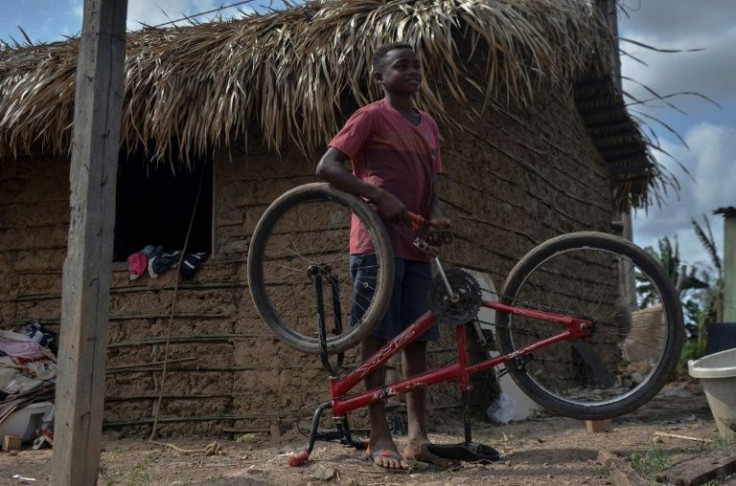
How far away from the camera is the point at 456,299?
3.14 meters

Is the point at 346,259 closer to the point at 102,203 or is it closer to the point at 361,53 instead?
the point at 361,53

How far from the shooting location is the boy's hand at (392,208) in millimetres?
3158

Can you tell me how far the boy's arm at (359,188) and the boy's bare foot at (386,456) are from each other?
93cm

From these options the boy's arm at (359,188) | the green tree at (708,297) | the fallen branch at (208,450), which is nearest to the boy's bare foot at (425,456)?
the boy's arm at (359,188)

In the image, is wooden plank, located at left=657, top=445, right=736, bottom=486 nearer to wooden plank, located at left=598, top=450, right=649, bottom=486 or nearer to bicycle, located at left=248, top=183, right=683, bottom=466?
wooden plank, located at left=598, top=450, right=649, bottom=486

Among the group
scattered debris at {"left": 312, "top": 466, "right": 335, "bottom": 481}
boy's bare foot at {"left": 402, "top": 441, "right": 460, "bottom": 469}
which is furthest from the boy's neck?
scattered debris at {"left": 312, "top": 466, "right": 335, "bottom": 481}

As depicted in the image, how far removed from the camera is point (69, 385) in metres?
2.96

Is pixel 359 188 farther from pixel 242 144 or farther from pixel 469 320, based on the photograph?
pixel 242 144

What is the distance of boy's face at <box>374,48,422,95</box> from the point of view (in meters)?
3.34

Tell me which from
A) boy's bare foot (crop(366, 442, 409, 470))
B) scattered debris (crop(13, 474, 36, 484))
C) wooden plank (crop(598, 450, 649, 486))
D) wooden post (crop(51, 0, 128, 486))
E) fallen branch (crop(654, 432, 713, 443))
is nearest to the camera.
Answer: wooden plank (crop(598, 450, 649, 486))

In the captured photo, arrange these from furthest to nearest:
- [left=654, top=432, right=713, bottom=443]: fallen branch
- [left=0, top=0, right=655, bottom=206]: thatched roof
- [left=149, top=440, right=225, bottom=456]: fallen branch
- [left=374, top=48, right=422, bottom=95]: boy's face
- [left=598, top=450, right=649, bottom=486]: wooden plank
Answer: [left=0, top=0, right=655, bottom=206]: thatched roof < [left=149, top=440, right=225, bottom=456]: fallen branch < [left=654, top=432, right=713, bottom=443]: fallen branch < [left=374, top=48, right=422, bottom=95]: boy's face < [left=598, top=450, right=649, bottom=486]: wooden plank

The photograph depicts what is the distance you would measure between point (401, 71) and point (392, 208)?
605 mm

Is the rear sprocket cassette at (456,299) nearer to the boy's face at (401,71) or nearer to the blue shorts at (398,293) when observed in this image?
the blue shorts at (398,293)

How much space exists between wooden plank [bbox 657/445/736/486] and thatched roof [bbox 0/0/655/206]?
249cm
